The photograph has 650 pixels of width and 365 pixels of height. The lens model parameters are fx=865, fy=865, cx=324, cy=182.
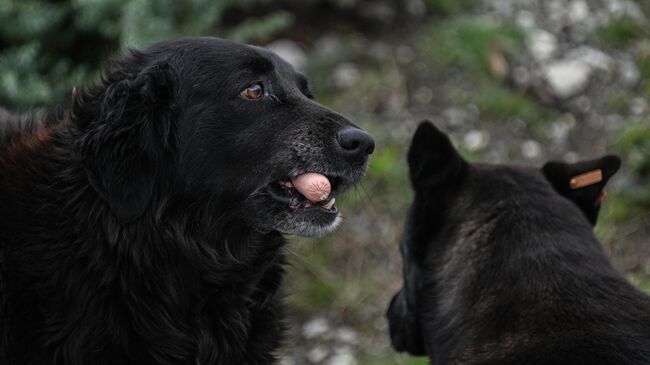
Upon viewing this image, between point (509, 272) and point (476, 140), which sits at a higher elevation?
point (509, 272)

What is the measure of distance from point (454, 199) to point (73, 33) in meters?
3.38

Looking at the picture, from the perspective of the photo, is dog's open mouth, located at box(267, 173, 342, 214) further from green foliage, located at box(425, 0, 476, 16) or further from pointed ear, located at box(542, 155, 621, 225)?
green foliage, located at box(425, 0, 476, 16)

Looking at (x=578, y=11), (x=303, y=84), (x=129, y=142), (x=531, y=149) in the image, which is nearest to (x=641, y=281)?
(x=531, y=149)

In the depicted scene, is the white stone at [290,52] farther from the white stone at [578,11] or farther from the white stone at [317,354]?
the white stone at [317,354]

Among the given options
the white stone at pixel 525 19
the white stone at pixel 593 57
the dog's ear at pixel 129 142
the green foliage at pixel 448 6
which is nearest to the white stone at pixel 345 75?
the green foliage at pixel 448 6

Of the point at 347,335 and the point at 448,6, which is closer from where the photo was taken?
the point at 347,335

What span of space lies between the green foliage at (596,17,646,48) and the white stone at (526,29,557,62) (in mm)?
429

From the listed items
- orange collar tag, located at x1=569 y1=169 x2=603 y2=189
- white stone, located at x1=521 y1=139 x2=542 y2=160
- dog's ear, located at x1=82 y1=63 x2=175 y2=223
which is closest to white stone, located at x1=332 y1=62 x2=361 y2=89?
white stone, located at x1=521 y1=139 x2=542 y2=160

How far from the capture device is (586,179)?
3.57 meters

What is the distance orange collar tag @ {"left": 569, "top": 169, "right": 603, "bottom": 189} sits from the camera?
357 cm

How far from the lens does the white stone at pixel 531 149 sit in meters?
6.11

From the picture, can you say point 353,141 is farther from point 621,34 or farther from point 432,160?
point 621,34

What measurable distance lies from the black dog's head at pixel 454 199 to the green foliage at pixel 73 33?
2373mm

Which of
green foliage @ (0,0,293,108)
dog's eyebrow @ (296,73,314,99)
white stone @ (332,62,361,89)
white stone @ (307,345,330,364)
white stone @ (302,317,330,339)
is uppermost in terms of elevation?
dog's eyebrow @ (296,73,314,99)
